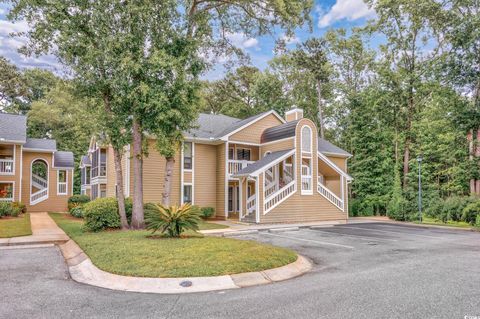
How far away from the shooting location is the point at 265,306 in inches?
196

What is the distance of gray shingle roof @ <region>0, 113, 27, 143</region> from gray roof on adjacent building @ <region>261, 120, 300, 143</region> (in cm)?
1621

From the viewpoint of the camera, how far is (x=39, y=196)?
84.3 ft

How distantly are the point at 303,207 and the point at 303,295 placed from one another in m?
13.5

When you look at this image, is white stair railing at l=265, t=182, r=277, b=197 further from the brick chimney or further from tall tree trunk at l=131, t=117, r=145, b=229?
tall tree trunk at l=131, t=117, r=145, b=229

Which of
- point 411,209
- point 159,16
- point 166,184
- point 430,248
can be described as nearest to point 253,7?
point 159,16

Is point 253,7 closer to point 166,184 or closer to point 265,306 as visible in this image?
point 166,184

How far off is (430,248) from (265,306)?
790 cm

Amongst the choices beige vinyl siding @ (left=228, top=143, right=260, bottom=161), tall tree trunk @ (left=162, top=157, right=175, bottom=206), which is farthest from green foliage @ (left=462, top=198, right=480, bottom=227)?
tall tree trunk @ (left=162, top=157, right=175, bottom=206)

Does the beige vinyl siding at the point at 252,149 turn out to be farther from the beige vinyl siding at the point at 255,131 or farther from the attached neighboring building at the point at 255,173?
the beige vinyl siding at the point at 255,131

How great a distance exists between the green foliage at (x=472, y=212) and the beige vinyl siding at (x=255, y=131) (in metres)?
12.4

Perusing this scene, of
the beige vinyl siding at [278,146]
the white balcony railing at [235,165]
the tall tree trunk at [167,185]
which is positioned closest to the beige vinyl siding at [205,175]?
the white balcony railing at [235,165]

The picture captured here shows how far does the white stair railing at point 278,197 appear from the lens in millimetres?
17500

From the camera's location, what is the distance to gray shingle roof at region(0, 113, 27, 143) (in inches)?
844

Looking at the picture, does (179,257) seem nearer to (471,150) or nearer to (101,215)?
(101,215)
